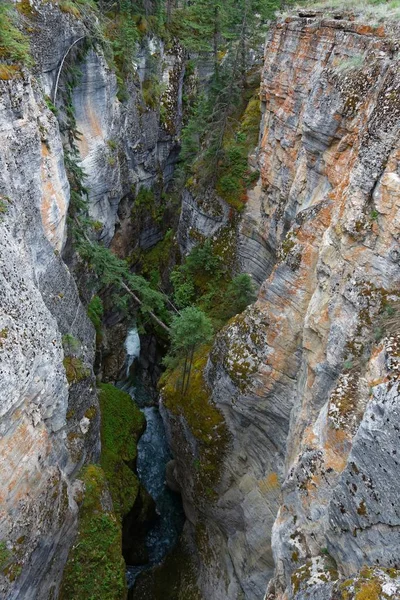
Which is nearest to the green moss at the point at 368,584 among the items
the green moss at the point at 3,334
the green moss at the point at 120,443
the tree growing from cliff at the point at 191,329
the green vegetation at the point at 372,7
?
the green moss at the point at 3,334

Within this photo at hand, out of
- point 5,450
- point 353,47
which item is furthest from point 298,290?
point 5,450

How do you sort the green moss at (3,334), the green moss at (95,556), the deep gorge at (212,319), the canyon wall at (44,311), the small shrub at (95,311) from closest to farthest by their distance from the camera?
the deep gorge at (212,319), the green moss at (3,334), the canyon wall at (44,311), the green moss at (95,556), the small shrub at (95,311)

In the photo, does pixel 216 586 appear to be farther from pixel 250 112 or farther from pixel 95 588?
pixel 250 112

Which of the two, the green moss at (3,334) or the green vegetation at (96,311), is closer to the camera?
the green moss at (3,334)

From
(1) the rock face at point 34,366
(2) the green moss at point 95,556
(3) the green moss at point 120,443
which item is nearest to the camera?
(1) the rock face at point 34,366

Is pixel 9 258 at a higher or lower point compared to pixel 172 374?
higher

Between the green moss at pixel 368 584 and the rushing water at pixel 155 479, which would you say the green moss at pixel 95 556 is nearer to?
the rushing water at pixel 155 479

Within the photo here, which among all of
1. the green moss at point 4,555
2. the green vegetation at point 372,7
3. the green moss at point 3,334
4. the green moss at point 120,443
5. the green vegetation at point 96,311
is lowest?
the green moss at point 120,443
